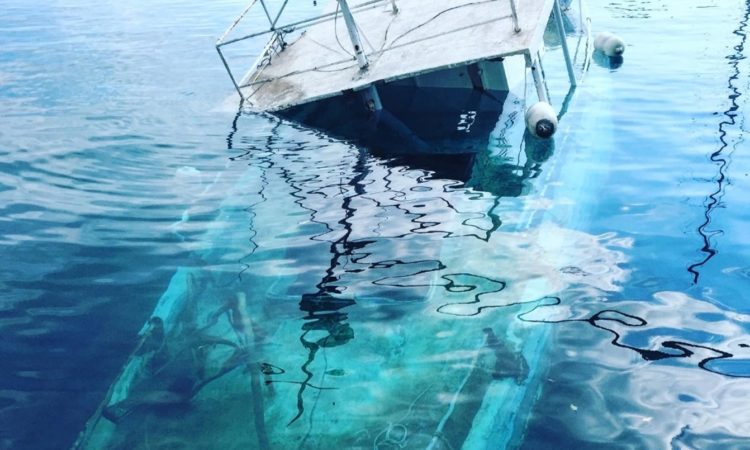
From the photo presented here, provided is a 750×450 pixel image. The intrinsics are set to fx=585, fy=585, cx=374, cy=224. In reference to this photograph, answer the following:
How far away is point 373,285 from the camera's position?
23.6ft

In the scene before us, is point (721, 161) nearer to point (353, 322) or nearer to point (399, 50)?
point (399, 50)

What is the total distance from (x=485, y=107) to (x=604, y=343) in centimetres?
885

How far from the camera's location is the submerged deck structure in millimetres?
11000

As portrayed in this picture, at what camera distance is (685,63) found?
1719cm

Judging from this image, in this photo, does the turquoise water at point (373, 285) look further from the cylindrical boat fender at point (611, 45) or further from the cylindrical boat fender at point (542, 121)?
the cylindrical boat fender at point (611, 45)

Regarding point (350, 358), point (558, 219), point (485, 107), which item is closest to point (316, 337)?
point (350, 358)

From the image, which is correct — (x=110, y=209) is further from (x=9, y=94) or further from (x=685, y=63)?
(x=685, y=63)

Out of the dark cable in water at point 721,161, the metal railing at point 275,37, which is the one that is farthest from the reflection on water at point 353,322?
the metal railing at point 275,37

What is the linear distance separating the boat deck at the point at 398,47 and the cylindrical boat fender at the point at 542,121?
1.14 meters

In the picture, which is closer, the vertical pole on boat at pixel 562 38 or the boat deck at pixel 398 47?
the boat deck at pixel 398 47

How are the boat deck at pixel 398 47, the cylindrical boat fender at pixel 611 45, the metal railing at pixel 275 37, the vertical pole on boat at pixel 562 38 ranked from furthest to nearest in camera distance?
1. the cylindrical boat fender at pixel 611 45
2. the vertical pole on boat at pixel 562 38
3. the metal railing at pixel 275 37
4. the boat deck at pixel 398 47

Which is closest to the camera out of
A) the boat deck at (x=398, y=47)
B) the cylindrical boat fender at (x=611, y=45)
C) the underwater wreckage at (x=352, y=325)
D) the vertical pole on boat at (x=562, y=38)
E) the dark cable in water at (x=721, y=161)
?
the underwater wreckage at (x=352, y=325)

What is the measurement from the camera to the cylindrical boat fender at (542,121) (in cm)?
1097

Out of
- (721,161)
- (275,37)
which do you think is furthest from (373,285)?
(275,37)
